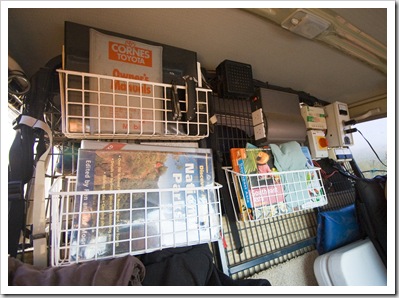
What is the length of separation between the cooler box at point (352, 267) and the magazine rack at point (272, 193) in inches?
9.0

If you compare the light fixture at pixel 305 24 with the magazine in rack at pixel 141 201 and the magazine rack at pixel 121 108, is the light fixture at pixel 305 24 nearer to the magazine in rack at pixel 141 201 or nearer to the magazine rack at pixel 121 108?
the magazine rack at pixel 121 108

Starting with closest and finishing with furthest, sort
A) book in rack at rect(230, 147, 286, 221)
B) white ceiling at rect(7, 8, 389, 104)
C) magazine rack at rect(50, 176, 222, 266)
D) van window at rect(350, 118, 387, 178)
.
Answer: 1. magazine rack at rect(50, 176, 222, 266)
2. white ceiling at rect(7, 8, 389, 104)
3. book in rack at rect(230, 147, 286, 221)
4. van window at rect(350, 118, 387, 178)

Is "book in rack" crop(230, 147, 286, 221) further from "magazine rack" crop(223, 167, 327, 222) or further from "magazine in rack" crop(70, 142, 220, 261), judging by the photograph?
"magazine in rack" crop(70, 142, 220, 261)

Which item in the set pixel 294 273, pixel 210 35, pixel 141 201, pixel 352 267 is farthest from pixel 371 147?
pixel 141 201

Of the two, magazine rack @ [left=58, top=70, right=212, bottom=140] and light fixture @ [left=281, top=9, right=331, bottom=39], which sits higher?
light fixture @ [left=281, top=9, right=331, bottom=39]

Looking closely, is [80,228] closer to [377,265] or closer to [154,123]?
[154,123]

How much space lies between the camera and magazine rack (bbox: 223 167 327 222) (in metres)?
0.65

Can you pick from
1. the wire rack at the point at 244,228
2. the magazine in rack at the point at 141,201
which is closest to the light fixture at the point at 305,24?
the wire rack at the point at 244,228

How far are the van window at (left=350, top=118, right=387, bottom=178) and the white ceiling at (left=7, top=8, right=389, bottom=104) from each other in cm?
52

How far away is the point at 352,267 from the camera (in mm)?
752

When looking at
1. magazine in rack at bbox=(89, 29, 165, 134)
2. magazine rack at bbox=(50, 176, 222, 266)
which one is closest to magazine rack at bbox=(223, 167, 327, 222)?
magazine rack at bbox=(50, 176, 222, 266)

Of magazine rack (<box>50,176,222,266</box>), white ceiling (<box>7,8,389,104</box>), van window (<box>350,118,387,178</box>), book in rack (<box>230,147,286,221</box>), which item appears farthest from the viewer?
van window (<box>350,118,387,178</box>)

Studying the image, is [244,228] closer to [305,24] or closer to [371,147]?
[305,24]

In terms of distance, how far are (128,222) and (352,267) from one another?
2.79 feet
